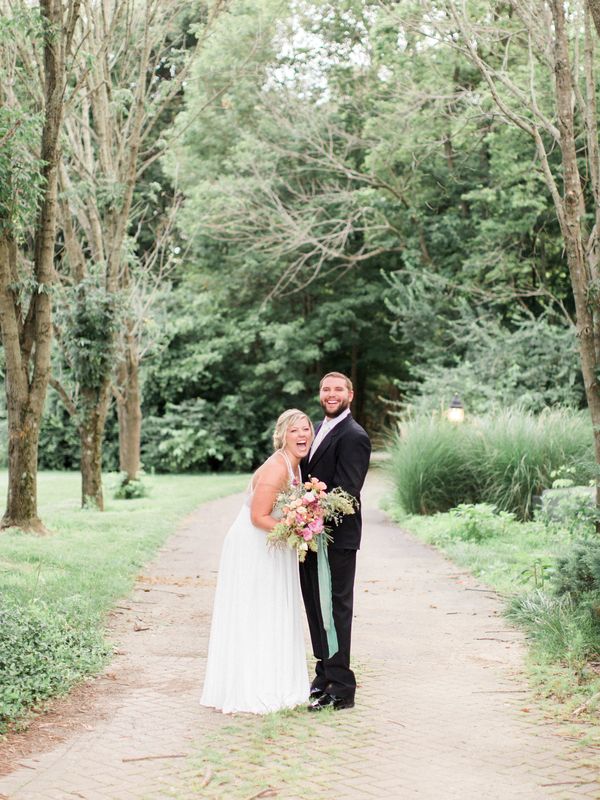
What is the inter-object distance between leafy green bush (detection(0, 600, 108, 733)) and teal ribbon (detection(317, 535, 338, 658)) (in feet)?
6.00

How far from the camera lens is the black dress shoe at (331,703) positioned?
6262 mm

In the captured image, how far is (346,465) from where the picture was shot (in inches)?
255

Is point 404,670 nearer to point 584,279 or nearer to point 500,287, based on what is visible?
point 584,279

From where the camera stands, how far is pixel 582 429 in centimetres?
1709

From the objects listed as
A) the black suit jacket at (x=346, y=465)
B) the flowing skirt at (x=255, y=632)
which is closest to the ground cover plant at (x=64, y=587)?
the flowing skirt at (x=255, y=632)

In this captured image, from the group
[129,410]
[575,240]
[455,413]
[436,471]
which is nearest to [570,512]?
[575,240]

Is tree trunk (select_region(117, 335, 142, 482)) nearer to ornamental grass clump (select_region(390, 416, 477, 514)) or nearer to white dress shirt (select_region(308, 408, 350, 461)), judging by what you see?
ornamental grass clump (select_region(390, 416, 477, 514))

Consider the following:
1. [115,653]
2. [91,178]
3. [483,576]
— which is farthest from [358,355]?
[115,653]

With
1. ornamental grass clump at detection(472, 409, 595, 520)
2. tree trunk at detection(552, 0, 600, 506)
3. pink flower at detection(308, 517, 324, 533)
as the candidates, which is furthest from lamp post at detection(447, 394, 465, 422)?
pink flower at detection(308, 517, 324, 533)

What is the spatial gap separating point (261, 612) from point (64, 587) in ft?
12.6

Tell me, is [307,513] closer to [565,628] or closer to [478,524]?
[565,628]

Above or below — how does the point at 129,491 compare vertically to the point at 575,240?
below

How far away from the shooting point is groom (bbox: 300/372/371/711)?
6.36 m

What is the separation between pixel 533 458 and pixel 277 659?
10.6 m
